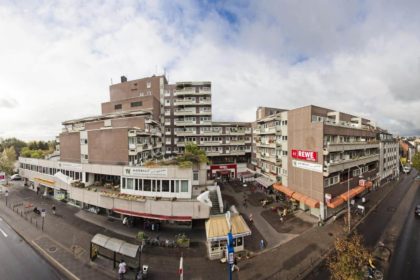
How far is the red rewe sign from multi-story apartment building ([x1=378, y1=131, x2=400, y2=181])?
3511 centimetres

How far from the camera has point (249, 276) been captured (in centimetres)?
1966

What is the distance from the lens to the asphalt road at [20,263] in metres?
20.2

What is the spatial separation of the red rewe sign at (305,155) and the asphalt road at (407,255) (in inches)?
583

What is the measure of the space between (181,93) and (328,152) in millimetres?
42243

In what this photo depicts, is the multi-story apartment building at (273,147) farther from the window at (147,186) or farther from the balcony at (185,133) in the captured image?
the window at (147,186)

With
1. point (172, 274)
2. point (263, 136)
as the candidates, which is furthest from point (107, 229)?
point (263, 136)

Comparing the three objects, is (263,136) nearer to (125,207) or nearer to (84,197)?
(125,207)

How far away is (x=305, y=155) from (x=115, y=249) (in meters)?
31.9

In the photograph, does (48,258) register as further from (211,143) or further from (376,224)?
(376,224)

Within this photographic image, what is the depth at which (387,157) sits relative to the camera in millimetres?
61781

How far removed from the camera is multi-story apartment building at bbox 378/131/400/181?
2237 inches

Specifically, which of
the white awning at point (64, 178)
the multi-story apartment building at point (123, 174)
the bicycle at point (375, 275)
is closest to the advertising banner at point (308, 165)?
the bicycle at point (375, 275)

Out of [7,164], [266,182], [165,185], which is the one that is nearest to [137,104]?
[165,185]

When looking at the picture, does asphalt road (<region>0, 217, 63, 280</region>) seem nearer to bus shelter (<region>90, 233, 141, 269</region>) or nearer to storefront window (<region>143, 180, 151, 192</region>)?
bus shelter (<region>90, 233, 141, 269</region>)
